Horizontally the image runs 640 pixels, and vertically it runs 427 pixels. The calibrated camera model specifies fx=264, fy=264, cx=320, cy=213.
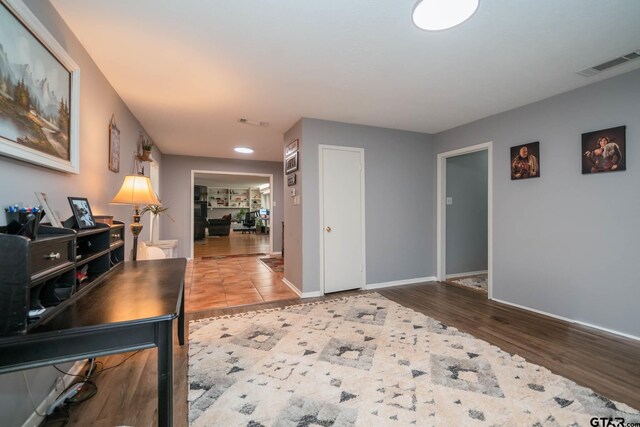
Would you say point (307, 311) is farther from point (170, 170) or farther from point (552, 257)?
point (170, 170)

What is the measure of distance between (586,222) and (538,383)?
1879mm

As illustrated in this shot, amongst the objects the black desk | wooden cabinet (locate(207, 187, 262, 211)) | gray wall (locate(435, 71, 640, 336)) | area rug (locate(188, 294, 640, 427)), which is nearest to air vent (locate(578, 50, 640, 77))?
gray wall (locate(435, 71, 640, 336))

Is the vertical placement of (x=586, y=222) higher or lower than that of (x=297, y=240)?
higher

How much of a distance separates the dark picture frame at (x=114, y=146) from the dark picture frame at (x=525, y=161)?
4.50 meters

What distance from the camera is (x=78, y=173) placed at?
1.88m

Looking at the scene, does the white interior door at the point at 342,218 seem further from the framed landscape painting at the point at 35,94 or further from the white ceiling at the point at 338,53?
the framed landscape painting at the point at 35,94

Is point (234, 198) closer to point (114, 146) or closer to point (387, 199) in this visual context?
point (387, 199)

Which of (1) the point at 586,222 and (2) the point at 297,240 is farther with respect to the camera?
(2) the point at 297,240

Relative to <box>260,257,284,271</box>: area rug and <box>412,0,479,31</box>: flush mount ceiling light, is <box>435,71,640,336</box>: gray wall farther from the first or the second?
<box>260,257,284,271</box>: area rug

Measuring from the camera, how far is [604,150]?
2.52 meters

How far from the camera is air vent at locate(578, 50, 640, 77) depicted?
6.99ft

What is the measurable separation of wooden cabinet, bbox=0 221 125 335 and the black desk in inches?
2.4

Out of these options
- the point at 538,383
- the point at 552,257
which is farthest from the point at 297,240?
the point at 552,257

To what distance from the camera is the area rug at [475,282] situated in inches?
156
